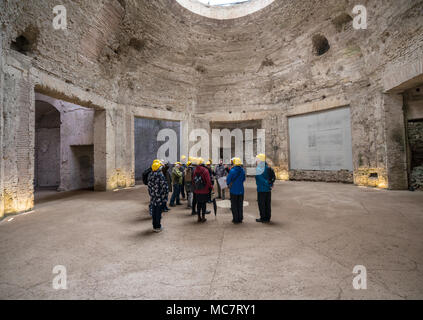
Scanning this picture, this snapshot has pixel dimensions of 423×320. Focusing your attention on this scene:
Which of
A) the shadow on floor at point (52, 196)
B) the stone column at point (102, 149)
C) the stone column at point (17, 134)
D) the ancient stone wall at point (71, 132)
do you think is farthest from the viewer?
the ancient stone wall at point (71, 132)

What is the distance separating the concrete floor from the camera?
7.06 ft

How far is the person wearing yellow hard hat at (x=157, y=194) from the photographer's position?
13.6 ft

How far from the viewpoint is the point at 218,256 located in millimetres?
2941

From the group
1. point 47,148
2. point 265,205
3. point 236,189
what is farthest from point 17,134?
point 47,148

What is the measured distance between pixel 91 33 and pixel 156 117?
5207mm

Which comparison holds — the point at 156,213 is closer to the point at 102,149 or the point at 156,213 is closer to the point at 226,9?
the point at 102,149

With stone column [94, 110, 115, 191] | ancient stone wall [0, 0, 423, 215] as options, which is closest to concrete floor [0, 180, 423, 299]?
ancient stone wall [0, 0, 423, 215]

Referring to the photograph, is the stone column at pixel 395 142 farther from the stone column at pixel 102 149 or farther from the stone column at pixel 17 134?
the stone column at pixel 17 134

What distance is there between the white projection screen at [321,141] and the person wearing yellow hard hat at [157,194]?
34.6 feet

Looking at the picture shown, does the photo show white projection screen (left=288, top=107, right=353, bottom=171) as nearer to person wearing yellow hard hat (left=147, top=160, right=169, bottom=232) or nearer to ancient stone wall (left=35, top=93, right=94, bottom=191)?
person wearing yellow hard hat (left=147, top=160, right=169, bottom=232)

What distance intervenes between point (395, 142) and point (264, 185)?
26.5ft

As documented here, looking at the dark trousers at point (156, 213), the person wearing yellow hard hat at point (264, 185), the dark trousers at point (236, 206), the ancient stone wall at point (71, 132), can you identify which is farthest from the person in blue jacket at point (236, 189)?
the ancient stone wall at point (71, 132)

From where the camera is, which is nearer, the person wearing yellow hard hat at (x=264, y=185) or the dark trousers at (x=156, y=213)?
the dark trousers at (x=156, y=213)

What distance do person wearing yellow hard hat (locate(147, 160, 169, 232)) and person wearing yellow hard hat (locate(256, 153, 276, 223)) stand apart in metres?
2.21
